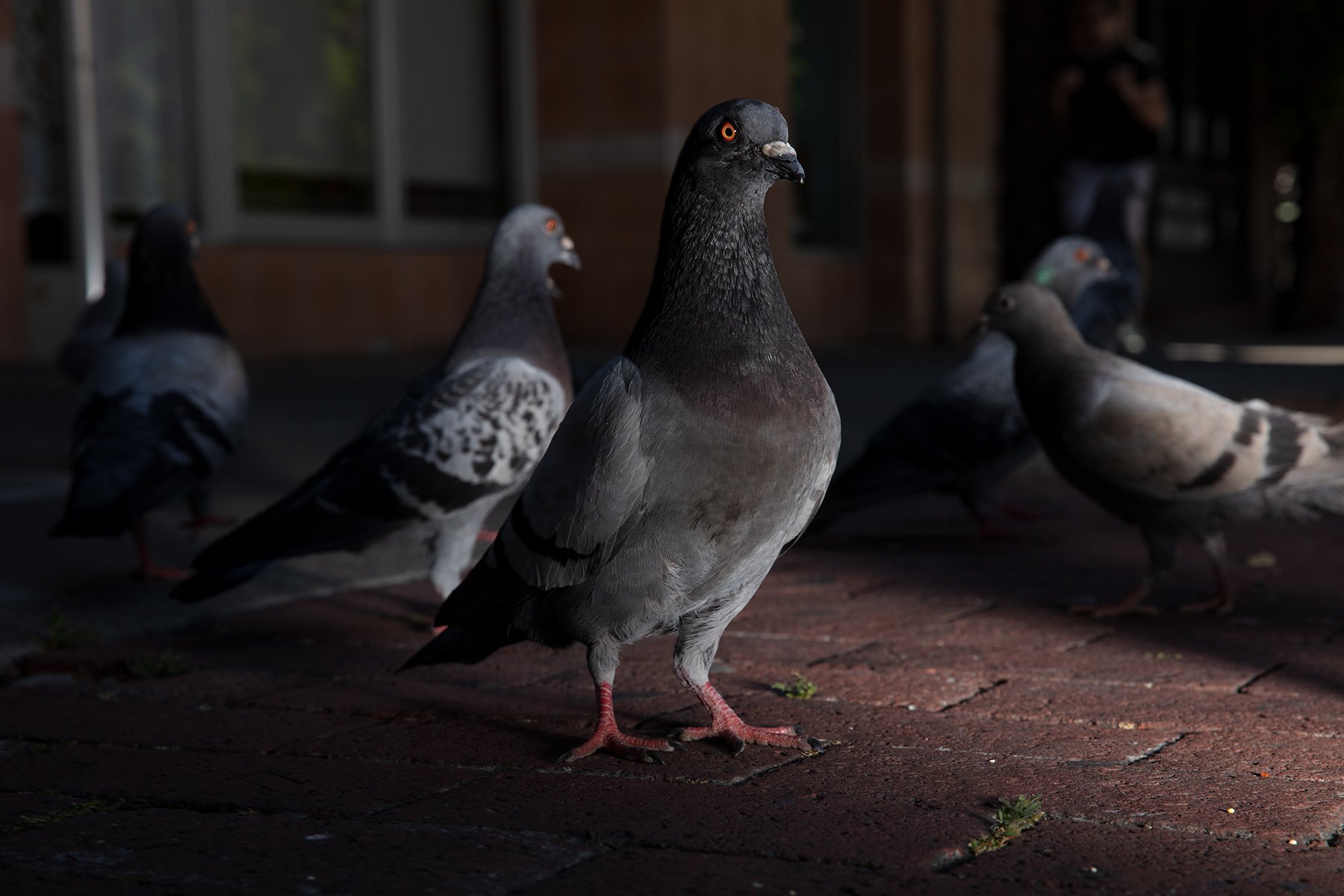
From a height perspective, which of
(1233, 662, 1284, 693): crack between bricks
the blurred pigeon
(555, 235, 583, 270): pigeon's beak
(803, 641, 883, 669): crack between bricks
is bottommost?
(803, 641, 883, 669): crack between bricks

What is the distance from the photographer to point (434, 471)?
390cm

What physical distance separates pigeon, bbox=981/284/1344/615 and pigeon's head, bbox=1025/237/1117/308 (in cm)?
238

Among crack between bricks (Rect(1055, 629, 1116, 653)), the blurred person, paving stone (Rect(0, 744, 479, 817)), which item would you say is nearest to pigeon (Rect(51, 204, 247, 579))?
paving stone (Rect(0, 744, 479, 817))

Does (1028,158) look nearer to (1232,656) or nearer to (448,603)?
(1232,656)

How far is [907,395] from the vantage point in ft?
31.4

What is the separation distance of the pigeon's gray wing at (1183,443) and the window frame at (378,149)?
888 centimetres

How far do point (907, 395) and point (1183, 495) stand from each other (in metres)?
5.43

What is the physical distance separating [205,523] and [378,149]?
8218mm

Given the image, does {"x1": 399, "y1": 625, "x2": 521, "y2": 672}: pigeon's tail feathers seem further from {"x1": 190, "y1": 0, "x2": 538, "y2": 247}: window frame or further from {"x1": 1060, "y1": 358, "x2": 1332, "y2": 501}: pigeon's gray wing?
{"x1": 190, "y1": 0, "x2": 538, "y2": 247}: window frame

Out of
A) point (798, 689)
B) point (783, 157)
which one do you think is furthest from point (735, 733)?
point (783, 157)

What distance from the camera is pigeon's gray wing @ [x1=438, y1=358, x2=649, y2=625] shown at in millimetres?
2684

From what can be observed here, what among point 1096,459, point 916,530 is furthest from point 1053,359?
point 916,530

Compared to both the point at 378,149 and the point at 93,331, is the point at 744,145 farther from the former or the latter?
the point at 378,149

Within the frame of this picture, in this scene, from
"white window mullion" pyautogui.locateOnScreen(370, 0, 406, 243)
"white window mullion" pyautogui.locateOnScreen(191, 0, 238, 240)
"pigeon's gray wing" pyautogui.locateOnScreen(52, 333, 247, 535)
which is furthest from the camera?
"white window mullion" pyautogui.locateOnScreen(370, 0, 406, 243)
